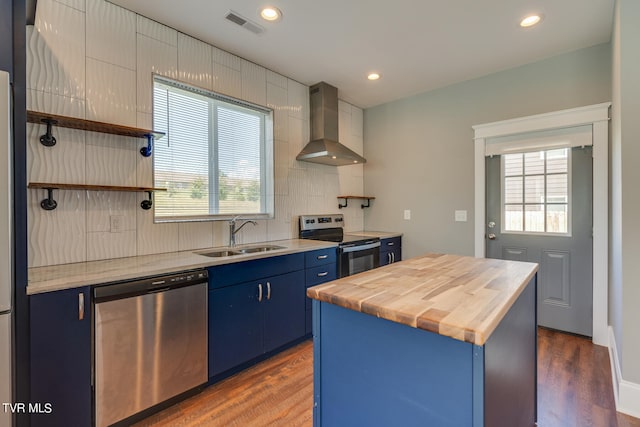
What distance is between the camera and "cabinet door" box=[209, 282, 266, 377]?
214 centimetres

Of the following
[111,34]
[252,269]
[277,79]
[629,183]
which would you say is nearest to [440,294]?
[252,269]

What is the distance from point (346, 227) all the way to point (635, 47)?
3.09 meters

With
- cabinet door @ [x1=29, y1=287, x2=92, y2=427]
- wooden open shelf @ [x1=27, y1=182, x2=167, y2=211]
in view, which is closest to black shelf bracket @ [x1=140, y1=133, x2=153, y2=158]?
wooden open shelf @ [x1=27, y1=182, x2=167, y2=211]

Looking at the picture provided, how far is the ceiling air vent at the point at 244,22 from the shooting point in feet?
7.53

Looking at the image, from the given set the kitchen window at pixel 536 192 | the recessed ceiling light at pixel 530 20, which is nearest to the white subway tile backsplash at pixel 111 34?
the recessed ceiling light at pixel 530 20

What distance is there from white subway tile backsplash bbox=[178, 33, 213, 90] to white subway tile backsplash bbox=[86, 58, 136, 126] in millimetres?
412

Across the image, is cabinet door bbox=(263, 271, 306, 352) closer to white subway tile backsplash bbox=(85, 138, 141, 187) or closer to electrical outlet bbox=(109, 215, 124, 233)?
electrical outlet bbox=(109, 215, 124, 233)

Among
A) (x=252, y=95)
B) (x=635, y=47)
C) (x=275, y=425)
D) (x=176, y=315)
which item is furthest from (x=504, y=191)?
(x=176, y=315)

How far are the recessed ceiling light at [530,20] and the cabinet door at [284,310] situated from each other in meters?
2.70

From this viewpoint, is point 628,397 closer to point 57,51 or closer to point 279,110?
point 279,110

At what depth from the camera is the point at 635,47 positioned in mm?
1828

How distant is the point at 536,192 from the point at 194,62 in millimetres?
3468

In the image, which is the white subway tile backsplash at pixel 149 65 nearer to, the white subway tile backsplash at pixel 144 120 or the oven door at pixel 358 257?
the white subway tile backsplash at pixel 144 120

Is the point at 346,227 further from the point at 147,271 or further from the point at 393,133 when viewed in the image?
the point at 147,271
